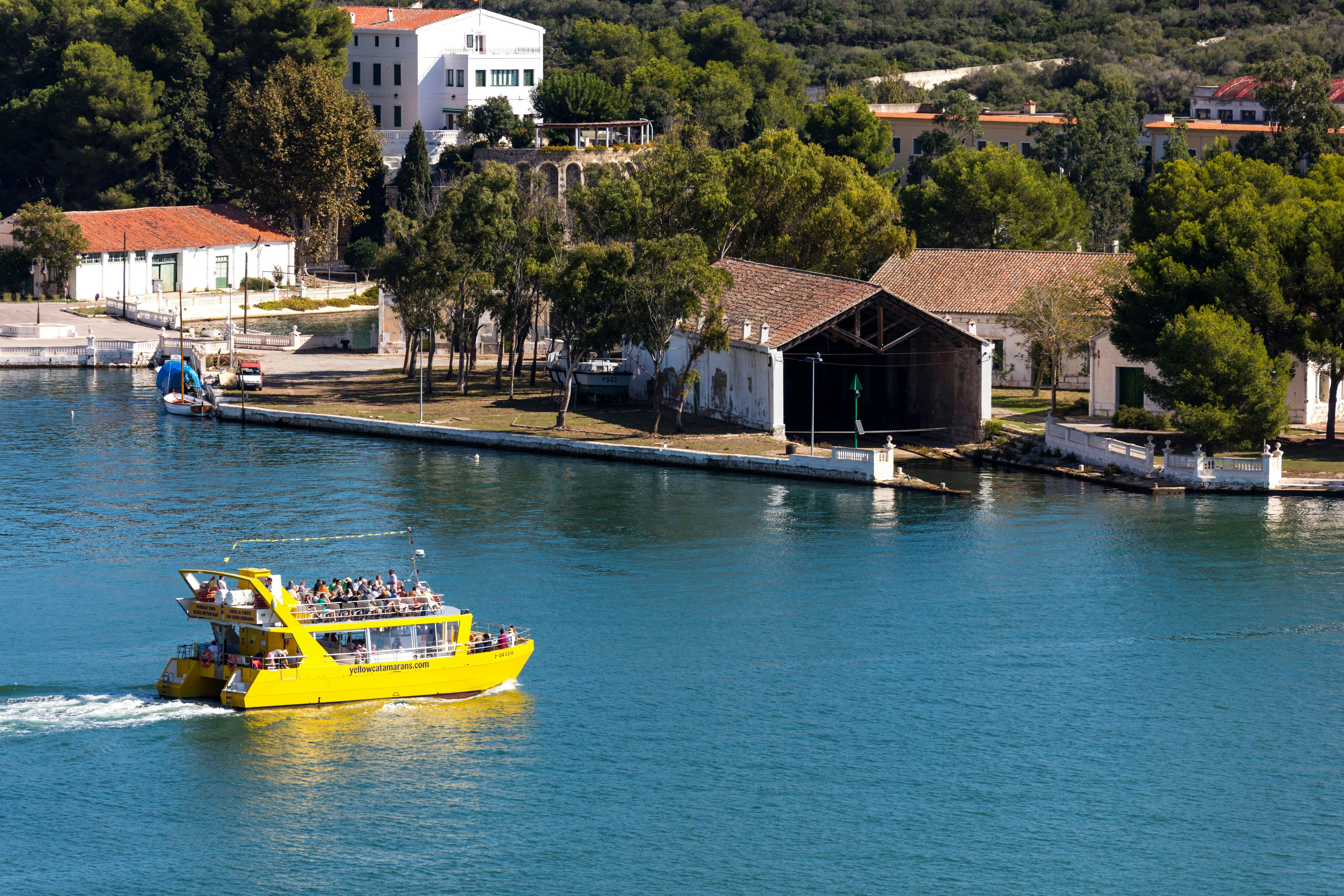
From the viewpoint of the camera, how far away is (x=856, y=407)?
79.7 m

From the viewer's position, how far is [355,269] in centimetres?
15288

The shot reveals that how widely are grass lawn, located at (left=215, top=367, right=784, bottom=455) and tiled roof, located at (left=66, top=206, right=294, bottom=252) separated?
40.3m

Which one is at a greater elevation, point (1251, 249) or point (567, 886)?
A: point (1251, 249)

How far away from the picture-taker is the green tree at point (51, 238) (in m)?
129

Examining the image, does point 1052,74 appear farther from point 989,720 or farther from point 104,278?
point 989,720

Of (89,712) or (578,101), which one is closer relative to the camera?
(89,712)

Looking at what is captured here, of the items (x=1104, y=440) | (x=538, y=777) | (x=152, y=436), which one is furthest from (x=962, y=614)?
(x=152, y=436)

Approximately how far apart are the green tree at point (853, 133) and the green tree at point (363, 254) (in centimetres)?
3905

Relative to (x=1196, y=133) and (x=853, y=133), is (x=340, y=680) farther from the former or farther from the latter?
(x=1196, y=133)

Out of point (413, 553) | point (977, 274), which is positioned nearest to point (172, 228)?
point (977, 274)

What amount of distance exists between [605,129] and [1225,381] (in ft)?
280

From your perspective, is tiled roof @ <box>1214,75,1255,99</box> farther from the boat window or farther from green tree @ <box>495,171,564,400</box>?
the boat window

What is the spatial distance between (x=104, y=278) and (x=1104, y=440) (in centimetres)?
8609

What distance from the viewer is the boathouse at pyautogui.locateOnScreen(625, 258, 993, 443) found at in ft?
260
